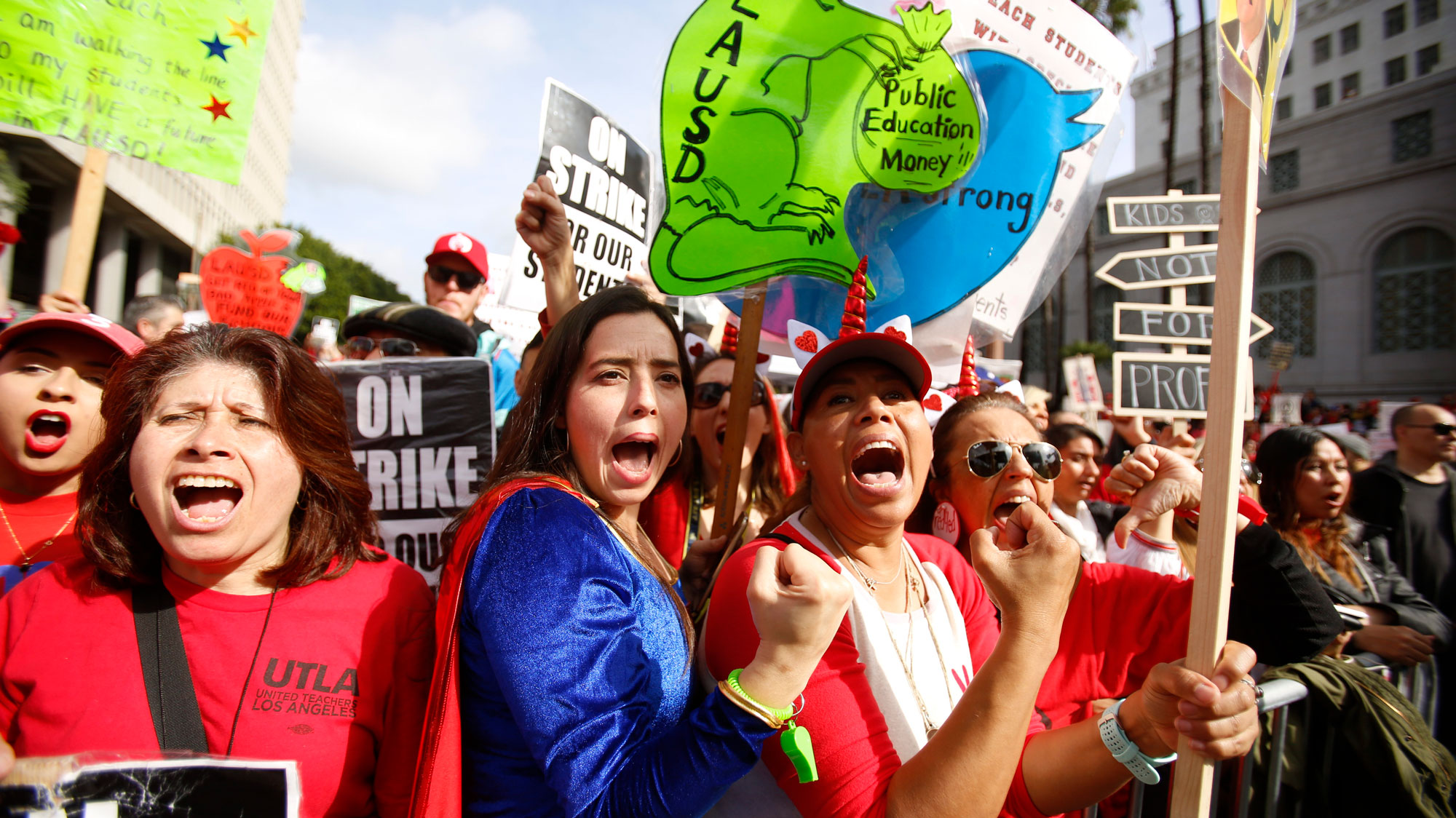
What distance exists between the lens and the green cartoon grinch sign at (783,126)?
2.29 m

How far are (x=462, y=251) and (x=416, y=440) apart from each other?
1694 mm

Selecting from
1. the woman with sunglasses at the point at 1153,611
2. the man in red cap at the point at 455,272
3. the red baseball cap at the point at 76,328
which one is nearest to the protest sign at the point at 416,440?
the red baseball cap at the point at 76,328

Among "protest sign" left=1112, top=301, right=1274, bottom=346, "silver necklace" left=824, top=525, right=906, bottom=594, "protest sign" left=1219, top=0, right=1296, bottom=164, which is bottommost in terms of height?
"silver necklace" left=824, top=525, right=906, bottom=594

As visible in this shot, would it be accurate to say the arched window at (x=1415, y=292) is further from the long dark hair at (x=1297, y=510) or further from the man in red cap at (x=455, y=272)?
the man in red cap at (x=455, y=272)

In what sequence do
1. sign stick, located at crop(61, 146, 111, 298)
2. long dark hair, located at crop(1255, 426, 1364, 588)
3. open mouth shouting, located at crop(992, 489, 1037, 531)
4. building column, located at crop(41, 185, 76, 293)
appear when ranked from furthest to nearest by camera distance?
1. building column, located at crop(41, 185, 76, 293)
2. long dark hair, located at crop(1255, 426, 1364, 588)
3. sign stick, located at crop(61, 146, 111, 298)
4. open mouth shouting, located at crop(992, 489, 1037, 531)

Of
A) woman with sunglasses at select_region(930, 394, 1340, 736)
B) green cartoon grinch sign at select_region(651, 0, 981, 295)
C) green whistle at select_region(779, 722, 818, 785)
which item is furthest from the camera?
→ green cartoon grinch sign at select_region(651, 0, 981, 295)

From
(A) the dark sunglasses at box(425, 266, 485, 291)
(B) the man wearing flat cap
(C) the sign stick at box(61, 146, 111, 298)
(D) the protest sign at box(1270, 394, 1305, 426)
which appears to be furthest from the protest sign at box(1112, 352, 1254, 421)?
(D) the protest sign at box(1270, 394, 1305, 426)

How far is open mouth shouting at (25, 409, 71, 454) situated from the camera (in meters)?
2.03

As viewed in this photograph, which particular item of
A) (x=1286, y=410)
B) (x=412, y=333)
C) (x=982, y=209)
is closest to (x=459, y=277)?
(x=412, y=333)

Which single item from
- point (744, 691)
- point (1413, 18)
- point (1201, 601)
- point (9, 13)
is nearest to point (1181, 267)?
point (1201, 601)

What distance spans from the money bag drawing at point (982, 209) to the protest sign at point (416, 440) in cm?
113

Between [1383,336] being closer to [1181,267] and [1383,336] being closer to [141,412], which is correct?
[1181,267]

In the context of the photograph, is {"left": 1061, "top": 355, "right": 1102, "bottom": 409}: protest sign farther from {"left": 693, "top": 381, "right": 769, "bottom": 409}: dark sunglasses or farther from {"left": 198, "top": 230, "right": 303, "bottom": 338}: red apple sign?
{"left": 198, "top": 230, "right": 303, "bottom": 338}: red apple sign

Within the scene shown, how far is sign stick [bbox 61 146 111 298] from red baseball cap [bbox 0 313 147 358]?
658 mm
